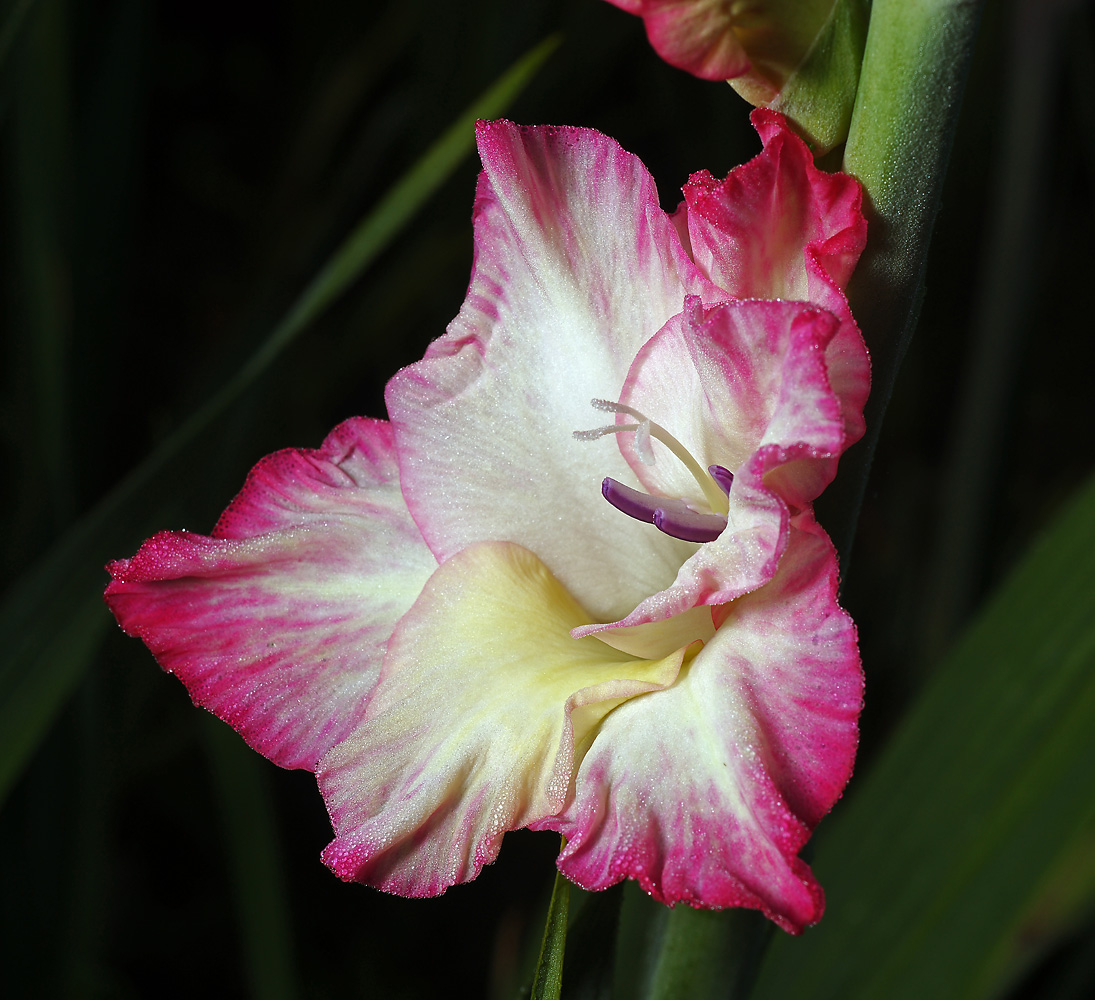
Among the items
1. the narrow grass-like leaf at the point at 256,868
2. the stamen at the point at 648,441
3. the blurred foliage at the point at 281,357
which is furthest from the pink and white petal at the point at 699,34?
the narrow grass-like leaf at the point at 256,868

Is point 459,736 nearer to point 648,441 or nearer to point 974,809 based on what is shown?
point 648,441

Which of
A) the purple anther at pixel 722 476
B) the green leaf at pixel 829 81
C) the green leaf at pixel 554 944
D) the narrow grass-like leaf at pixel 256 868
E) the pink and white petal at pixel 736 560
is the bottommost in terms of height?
the narrow grass-like leaf at pixel 256 868

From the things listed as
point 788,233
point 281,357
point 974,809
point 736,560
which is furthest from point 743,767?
point 281,357

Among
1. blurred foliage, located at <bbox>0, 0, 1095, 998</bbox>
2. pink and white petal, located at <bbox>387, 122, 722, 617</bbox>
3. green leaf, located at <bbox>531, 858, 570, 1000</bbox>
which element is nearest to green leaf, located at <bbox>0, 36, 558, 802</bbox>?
blurred foliage, located at <bbox>0, 0, 1095, 998</bbox>

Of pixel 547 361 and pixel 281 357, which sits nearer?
pixel 547 361

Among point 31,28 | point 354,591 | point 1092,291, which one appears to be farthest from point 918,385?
point 354,591

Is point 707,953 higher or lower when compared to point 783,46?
lower

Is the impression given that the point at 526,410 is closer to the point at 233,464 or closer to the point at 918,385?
the point at 233,464

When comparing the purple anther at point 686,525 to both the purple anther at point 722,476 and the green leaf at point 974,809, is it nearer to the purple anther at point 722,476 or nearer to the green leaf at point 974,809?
the purple anther at point 722,476
